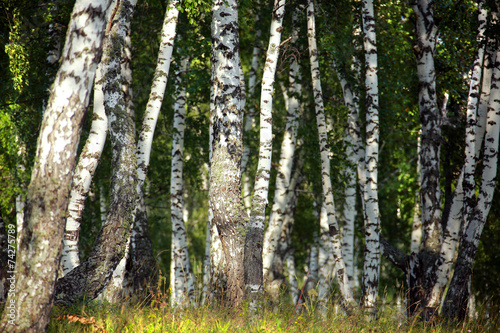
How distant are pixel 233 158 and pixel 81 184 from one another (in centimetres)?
202

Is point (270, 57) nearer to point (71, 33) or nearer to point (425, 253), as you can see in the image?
point (71, 33)

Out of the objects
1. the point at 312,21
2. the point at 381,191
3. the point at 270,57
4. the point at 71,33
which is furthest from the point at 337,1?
the point at 71,33

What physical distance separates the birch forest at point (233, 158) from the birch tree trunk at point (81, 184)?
0.02m

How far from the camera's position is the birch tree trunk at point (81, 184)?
17.4 feet

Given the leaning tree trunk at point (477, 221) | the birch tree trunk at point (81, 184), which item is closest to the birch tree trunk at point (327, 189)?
the leaning tree trunk at point (477, 221)

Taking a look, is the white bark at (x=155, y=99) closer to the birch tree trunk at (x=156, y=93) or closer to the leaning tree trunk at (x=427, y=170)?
the birch tree trunk at (x=156, y=93)

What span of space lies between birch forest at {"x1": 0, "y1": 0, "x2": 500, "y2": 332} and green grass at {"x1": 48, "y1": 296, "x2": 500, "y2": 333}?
48 mm

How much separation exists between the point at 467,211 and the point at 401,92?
376 cm

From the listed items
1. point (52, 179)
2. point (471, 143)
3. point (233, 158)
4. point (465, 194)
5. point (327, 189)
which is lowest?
point (52, 179)

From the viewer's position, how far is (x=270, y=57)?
19.0ft

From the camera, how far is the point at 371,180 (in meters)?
7.11

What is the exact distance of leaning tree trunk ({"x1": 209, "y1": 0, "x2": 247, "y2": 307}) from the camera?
490 cm

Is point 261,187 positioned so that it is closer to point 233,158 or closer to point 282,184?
point 233,158

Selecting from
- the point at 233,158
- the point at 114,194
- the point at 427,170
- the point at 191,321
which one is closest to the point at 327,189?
the point at 427,170
